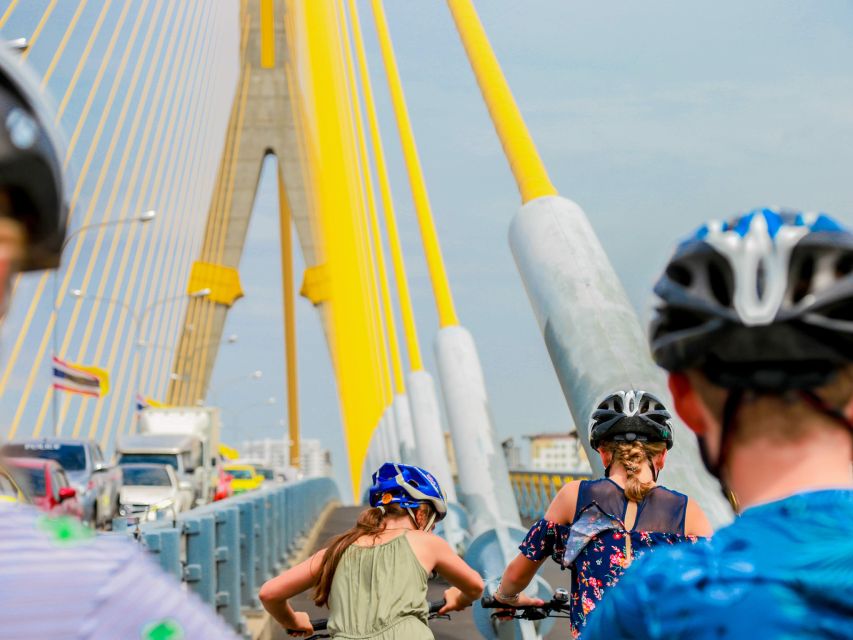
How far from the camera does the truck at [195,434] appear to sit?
32312 millimetres

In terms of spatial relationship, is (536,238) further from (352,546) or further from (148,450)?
(148,450)

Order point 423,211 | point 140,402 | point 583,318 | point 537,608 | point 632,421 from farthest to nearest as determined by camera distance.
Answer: point 140,402 → point 423,211 → point 583,318 → point 537,608 → point 632,421

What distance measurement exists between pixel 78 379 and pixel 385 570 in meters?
32.3

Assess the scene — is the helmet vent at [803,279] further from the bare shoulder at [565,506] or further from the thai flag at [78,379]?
the thai flag at [78,379]

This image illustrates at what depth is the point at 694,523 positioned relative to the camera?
4199mm

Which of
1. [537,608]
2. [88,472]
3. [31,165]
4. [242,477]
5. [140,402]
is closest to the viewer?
[31,165]

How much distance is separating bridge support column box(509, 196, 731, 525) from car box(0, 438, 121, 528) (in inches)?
561

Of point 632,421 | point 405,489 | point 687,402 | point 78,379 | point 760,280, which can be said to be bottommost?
point 687,402

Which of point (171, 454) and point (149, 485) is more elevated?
point (171, 454)

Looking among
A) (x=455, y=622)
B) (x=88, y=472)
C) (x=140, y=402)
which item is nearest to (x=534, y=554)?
(x=455, y=622)

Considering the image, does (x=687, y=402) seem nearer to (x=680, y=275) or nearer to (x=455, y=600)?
(x=680, y=275)

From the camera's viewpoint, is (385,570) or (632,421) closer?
(385,570)

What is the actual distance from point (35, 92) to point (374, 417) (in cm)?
4118

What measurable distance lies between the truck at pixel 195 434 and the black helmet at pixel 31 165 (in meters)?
31.1
